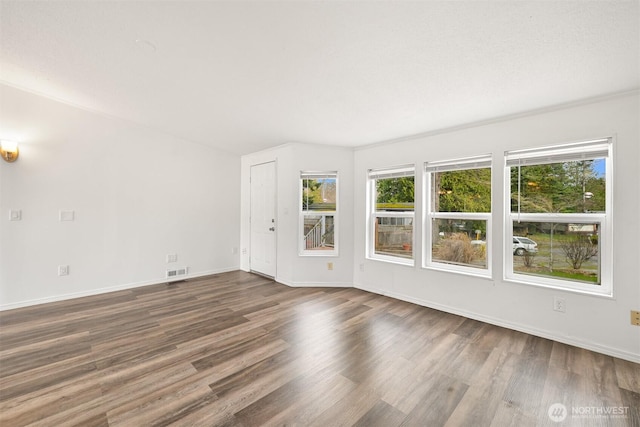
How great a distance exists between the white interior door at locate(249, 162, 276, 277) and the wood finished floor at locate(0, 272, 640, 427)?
65.5 inches

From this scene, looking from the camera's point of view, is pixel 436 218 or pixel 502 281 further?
pixel 436 218

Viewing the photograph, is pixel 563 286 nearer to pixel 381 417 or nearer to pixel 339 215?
pixel 381 417

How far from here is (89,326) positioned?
279cm

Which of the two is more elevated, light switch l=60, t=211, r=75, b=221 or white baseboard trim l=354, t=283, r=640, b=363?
light switch l=60, t=211, r=75, b=221

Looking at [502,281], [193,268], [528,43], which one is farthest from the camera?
[193,268]

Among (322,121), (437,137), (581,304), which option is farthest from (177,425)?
(437,137)

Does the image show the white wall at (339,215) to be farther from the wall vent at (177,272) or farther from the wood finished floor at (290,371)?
the wall vent at (177,272)

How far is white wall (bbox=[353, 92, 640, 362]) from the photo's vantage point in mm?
2219

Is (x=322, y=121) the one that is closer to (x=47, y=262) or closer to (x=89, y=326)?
(x=89, y=326)

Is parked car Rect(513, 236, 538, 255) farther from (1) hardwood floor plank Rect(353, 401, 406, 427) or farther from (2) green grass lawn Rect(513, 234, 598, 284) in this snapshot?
(1) hardwood floor plank Rect(353, 401, 406, 427)

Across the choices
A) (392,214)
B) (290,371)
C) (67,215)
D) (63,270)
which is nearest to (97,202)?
(67,215)

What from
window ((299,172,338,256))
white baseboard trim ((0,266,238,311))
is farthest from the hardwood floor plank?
white baseboard trim ((0,266,238,311))

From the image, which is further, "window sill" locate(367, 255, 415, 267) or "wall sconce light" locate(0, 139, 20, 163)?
"window sill" locate(367, 255, 415, 267)

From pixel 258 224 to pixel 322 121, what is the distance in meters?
2.63
